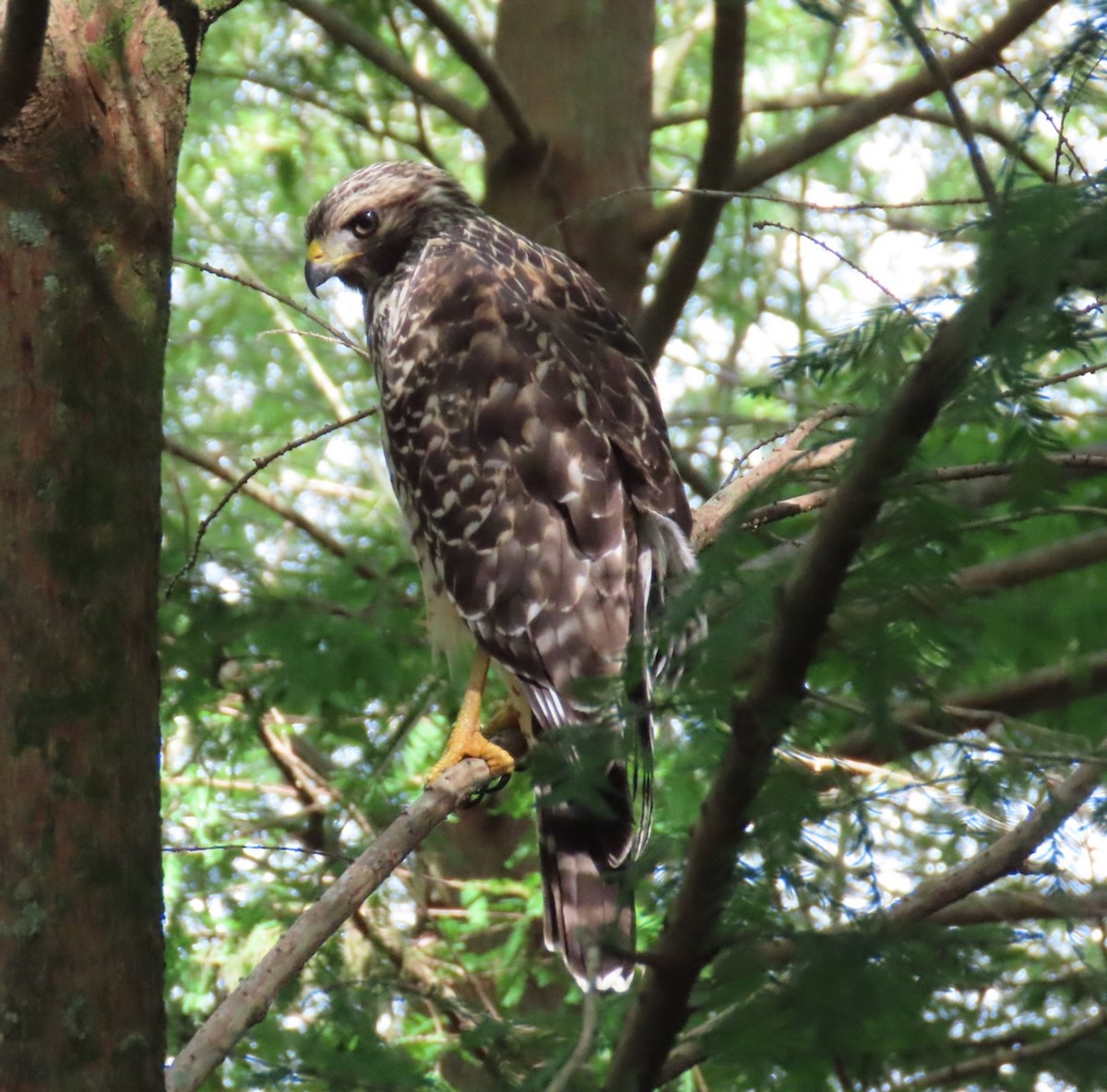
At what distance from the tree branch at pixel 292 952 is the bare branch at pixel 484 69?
267 centimetres

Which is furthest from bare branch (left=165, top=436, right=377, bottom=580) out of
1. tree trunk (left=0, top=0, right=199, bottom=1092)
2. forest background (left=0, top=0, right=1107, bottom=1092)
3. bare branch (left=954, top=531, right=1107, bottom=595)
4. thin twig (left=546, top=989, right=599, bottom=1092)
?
thin twig (left=546, top=989, right=599, bottom=1092)

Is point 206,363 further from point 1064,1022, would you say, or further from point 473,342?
point 1064,1022

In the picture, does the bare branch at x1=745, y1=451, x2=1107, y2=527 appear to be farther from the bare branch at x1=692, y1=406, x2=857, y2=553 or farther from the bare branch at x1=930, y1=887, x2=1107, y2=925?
the bare branch at x1=930, y1=887, x2=1107, y2=925

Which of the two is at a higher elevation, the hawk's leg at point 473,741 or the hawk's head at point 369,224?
the hawk's head at point 369,224

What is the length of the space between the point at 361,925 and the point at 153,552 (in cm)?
252

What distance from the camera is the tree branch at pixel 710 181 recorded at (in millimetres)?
4320

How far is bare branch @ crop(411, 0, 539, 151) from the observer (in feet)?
14.8

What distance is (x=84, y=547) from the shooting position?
7.33 ft

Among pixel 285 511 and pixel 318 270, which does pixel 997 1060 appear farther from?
pixel 285 511

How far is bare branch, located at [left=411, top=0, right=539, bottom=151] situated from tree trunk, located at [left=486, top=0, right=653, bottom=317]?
0.15 metres

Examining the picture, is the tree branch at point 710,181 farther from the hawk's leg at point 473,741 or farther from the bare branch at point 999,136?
the hawk's leg at point 473,741

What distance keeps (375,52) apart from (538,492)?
74.5 inches

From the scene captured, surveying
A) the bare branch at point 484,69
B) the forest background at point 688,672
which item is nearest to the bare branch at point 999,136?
the forest background at point 688,672

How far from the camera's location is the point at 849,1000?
148cm
